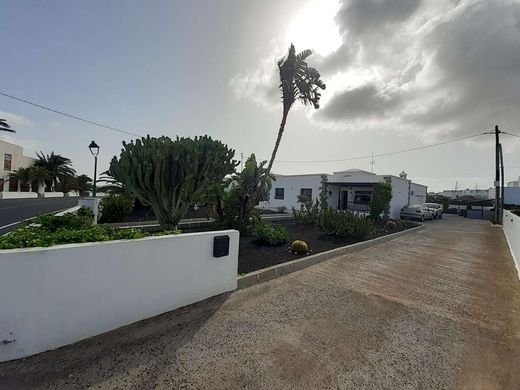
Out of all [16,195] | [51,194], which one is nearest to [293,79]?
[16,195]

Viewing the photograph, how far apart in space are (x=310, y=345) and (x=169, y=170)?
5.60 meters

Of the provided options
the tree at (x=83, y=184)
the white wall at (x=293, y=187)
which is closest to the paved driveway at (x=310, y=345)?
the white wall at (x=293, y=187)

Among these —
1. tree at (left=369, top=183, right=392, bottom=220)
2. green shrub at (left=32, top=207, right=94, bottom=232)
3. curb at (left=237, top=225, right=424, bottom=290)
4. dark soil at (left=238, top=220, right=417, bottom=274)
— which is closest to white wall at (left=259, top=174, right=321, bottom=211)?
tree at (left=369, top=183, right=392, bottom=220)

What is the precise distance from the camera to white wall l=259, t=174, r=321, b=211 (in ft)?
75.8

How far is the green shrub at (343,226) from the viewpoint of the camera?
9.27 meters

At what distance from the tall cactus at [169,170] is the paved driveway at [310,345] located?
12.3 feet

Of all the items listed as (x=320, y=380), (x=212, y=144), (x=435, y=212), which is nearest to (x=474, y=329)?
(x=320, y=380)

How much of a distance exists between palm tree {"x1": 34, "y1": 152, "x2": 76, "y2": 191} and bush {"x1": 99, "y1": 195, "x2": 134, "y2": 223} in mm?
31423

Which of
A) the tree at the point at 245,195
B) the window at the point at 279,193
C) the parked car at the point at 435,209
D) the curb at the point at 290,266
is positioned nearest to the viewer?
A: the curb at the point at 290,266

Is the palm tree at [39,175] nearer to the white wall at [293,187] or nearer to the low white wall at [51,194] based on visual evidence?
the low white wall at [51,194]

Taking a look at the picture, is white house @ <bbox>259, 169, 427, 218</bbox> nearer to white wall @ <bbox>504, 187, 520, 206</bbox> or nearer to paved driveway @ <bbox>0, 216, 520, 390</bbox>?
paved driveway @ <bbox>0, 216, 520, 390</bbox>

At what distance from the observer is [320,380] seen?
2.43m

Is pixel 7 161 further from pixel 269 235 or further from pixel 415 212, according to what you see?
pixel 415 212

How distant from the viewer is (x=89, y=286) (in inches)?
113
